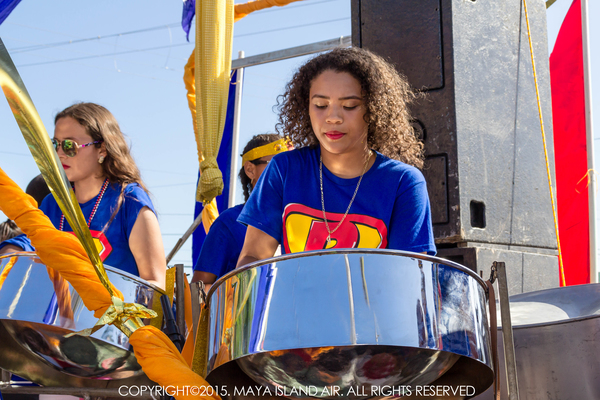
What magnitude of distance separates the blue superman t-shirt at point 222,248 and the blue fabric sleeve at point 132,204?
15.4 inches

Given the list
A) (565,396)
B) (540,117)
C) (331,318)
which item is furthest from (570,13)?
(331,318)

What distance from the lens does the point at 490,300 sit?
1.13m

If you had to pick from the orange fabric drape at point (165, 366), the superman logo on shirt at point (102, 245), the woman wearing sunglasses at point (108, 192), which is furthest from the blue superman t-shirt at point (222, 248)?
the orange fabric drape at point (165, 366)

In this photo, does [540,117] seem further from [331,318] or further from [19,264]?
[19,264]

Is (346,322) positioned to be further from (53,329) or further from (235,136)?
(235,136)

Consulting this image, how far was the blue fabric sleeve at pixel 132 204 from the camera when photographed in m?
1.72

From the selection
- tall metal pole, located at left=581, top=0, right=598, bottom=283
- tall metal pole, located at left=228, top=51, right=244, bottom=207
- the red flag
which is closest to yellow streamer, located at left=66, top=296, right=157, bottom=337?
tall metal pole, located at left=581, top=0, right=598, bottom=283

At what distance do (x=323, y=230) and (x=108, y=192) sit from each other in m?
0.75

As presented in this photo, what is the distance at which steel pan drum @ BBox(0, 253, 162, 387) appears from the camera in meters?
1.21

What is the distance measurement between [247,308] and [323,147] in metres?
0.64

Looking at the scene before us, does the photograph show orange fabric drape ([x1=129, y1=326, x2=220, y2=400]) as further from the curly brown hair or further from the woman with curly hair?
the curly brown hair

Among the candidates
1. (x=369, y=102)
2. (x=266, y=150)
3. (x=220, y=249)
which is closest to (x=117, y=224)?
(x=220, y=249)

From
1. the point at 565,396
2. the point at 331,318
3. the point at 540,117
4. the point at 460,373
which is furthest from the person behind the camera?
the point at 540,117

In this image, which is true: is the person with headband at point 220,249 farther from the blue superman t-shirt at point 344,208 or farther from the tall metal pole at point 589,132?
the tall metal pole at point 589,132
